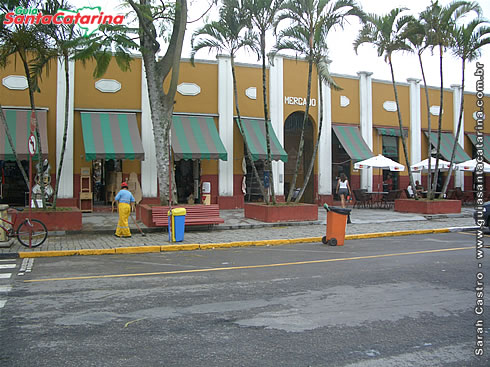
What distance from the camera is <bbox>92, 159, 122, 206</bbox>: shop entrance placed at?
765 inches

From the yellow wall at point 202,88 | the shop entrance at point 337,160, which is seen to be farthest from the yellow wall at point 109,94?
the shop entrance at point 337,160

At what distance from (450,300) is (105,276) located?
5.49 m

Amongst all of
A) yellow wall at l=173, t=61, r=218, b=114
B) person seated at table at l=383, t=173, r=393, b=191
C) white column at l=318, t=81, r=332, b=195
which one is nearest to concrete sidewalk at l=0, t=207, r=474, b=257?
white column at l=318, t=81, r=332, b=195

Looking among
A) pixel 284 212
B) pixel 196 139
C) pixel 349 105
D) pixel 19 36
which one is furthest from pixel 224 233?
pixel 349 105

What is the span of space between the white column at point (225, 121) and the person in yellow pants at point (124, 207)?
8.73 m

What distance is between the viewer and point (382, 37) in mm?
18641

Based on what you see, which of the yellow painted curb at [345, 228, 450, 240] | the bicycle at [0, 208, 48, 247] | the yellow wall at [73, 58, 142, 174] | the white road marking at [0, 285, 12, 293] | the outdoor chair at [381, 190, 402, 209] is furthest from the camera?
the outdoor chair at [381, 190, 402, 209]

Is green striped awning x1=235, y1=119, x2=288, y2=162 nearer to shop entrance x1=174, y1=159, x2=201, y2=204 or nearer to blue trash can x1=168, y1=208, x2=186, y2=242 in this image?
shop entrance x1=174, y1=159, x2=201, y2=204

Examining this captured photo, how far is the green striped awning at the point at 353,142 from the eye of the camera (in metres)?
22.4

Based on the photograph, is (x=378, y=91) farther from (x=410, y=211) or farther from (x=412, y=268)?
(x=412, y=268)

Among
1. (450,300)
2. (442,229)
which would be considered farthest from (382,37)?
(450,300)

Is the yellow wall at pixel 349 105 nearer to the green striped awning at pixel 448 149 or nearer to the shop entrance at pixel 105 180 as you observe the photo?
the green striped awning at pixel 448 149

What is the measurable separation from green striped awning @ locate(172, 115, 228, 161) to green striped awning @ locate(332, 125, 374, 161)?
6963 mm

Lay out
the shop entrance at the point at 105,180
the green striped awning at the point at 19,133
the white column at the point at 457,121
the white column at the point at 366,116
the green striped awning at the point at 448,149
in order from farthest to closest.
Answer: the white column at the point at 457,121, the green striped awning at the point at 448,149, the white column at the point at 366,116, the shop entrance at the point at 105,180, the green striped awning at the point at 19,133
